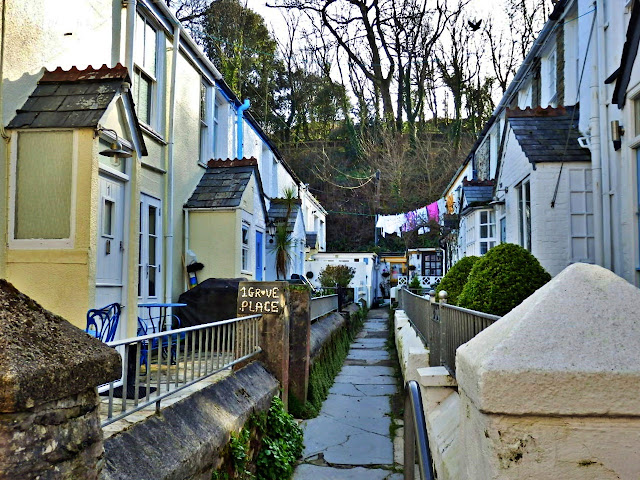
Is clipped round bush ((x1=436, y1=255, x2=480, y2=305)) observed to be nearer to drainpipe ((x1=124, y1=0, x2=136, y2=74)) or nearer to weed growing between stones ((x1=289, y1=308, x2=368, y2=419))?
weed growing between stones ((x1=289, y1=308, x2=368, y2=419))

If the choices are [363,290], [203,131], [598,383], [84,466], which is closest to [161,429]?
[84,466]

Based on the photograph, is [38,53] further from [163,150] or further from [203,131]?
[203,131]

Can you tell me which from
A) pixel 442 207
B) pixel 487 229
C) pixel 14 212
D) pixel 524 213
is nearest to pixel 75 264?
pixel 14 212

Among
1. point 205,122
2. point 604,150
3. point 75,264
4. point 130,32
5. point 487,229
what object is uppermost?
point 130,32

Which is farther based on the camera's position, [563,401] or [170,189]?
[170,189]

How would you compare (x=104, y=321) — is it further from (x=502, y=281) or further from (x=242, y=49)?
(x=242, y=49)

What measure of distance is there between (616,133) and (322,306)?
6235 millimetres

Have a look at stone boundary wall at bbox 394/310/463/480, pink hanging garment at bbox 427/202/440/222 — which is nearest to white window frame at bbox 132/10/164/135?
stone boundary wall at bbox 394/310/463/480

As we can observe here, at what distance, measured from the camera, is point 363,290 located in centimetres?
2622

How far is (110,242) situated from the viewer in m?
6.39

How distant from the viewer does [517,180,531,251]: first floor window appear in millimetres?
10430

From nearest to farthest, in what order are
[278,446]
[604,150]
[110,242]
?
[278,446] < [110,242] < [604,150]

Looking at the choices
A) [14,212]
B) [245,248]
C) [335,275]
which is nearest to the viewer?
[14,212]

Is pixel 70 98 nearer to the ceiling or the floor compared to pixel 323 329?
nearer to the ceiling
